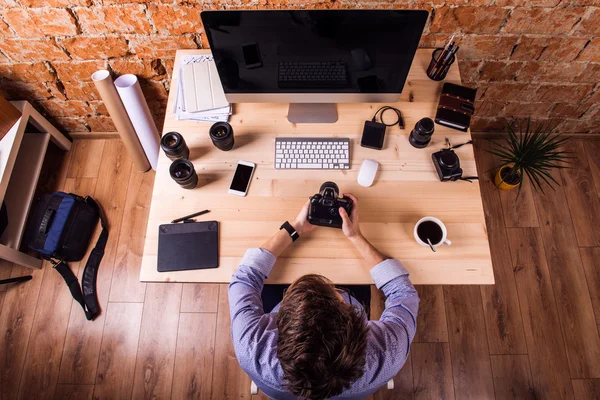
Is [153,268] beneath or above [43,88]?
beneath

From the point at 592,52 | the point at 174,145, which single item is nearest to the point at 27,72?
the point at 174,145

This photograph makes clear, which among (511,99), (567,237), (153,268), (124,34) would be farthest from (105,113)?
(567,237)

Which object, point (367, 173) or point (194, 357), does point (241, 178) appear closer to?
point (367, 173)

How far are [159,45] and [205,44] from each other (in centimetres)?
21

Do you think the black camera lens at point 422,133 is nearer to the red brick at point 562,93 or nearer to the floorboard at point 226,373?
Answer: the red brick at point 562,93

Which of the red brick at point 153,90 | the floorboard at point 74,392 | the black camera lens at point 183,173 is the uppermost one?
the red brick at point 153,90

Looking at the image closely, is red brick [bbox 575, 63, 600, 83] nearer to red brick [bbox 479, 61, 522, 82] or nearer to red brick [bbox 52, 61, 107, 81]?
red brick [bbox 479, 61, 522, 82]

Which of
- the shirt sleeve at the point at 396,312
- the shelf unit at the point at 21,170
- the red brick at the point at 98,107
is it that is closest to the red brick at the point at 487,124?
the shirt sleeve at the point at 396,312

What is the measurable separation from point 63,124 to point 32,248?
772 mm

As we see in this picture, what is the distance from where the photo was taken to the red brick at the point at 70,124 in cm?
213

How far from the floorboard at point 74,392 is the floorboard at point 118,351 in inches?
1.3

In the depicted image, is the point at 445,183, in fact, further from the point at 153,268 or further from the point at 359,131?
the point at 153,268

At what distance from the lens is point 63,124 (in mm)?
2180

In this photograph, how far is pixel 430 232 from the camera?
1243mm
